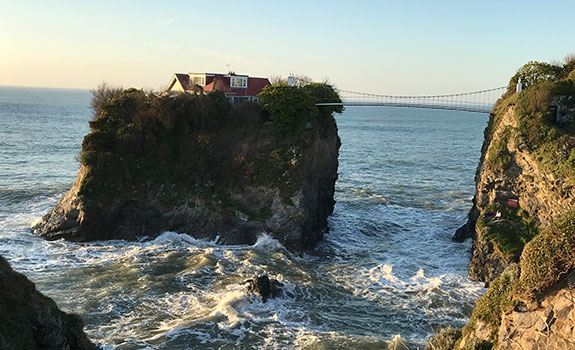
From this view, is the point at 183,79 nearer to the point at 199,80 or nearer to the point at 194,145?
the point at 199,80

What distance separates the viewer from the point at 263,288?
2709cm

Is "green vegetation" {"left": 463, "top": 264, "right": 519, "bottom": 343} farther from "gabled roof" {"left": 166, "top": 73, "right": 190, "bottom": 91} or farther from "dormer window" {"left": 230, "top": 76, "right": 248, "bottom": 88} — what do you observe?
"gabled roof" {"left": 166, "top": 73, "right": 190, "bottom": 91}

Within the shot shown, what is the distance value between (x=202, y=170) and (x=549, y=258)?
31.6m

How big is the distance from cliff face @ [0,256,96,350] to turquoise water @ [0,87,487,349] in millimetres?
6409

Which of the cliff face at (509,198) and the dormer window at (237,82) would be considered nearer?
the cliff face at (509,198)

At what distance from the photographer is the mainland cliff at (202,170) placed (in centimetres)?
3672

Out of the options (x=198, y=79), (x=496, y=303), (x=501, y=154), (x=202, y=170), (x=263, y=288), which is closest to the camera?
(x=496, y=303)

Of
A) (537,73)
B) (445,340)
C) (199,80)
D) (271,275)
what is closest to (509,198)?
(537,73)

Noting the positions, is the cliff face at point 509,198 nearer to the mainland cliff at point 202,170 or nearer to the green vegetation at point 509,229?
the green vegetation at point 509,229

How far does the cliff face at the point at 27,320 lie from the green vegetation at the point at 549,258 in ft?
46.4

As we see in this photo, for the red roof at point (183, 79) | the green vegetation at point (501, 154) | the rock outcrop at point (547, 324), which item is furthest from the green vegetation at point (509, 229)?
the red roof at point (183, 79)

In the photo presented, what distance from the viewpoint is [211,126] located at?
42.6m

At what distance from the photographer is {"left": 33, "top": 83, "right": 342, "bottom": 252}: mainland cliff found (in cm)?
3672

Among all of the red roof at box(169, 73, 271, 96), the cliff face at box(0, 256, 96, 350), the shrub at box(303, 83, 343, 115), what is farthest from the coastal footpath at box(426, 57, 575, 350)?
the red roof at box(169, 73, 271, 96)
